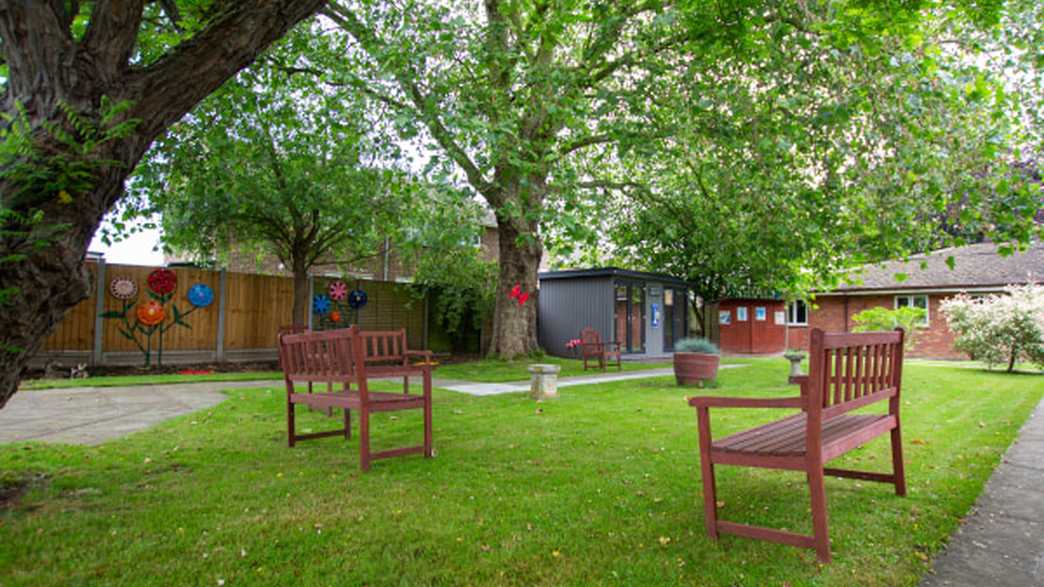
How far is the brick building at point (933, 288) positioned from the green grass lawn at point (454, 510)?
754 inches

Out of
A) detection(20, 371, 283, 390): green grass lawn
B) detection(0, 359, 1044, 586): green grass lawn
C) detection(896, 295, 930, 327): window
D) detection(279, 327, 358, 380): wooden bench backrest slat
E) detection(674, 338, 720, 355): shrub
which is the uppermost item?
detection(896, 295, 930, 327): window

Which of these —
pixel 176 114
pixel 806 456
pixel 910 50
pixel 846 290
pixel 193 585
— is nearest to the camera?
pixel 193 585

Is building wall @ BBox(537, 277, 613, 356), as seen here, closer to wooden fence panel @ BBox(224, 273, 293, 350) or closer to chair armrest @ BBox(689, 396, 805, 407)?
wooden fence panel @ BBox(224, 273, 293, 350)

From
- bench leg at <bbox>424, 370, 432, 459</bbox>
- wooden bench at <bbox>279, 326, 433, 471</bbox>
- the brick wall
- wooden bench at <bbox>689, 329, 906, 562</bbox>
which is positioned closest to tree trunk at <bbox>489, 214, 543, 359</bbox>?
wooden bench at <bbox>279, 326, 433, 471</bbox>

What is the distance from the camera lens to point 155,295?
508 inches

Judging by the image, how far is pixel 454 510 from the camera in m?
3.60

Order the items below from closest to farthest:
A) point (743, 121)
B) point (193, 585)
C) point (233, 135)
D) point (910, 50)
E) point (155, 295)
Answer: point (193, 585)
point (910, 50)
point (743, 121)
point (233, 135)
point (155, 295)

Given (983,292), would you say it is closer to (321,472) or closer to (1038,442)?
(1038,442)

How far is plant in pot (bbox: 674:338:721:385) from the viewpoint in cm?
1096

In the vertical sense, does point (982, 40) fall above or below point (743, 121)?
above

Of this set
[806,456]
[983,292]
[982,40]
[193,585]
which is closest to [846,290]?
[983,292]

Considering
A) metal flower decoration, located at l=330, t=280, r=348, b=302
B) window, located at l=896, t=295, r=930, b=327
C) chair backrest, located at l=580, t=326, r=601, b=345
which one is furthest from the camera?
window, located at l=896, t=295, r=930, b=327

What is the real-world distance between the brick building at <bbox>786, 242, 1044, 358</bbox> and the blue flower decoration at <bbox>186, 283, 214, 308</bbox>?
19035 millimetres

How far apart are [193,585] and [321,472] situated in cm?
191
